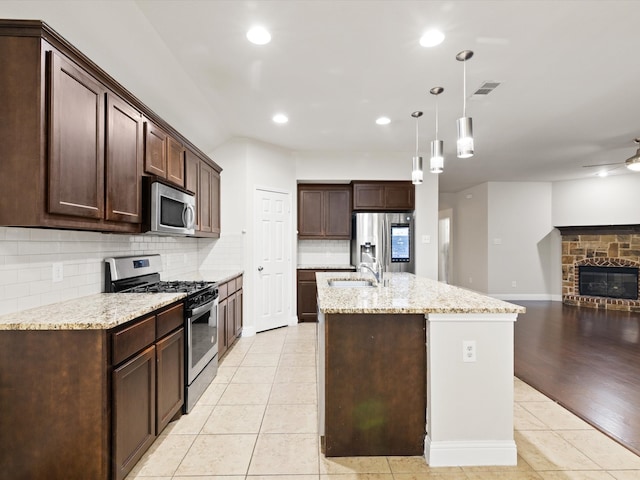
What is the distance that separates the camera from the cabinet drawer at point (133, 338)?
5.44ft

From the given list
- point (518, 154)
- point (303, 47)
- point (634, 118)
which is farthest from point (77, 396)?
point (518, 154)

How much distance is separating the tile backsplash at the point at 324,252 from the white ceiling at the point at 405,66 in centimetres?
180

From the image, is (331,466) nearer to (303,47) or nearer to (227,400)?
(227,400)

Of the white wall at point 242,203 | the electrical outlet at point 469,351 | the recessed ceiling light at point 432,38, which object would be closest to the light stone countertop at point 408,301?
the electrical outlet at point 469,351

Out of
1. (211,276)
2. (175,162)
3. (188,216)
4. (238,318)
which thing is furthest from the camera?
(238,318)

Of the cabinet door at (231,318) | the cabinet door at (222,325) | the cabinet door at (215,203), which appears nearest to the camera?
the cabinet door at (222,325)

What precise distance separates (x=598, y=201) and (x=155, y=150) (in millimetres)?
8077

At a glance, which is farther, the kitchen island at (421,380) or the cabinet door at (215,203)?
the cabinet door at (215,203)

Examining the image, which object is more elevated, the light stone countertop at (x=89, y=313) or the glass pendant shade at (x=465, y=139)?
the glass pendant shade at (x=465, y=139)

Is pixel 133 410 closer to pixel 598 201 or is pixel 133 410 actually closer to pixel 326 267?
pixel 326 267

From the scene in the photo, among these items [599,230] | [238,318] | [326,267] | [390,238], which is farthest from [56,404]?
[599,230]

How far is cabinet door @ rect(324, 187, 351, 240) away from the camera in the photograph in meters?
5.57

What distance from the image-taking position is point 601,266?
6703 millimetres

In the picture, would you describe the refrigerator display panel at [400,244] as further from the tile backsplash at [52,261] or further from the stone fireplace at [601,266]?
the stone fireplace at [601,266]
